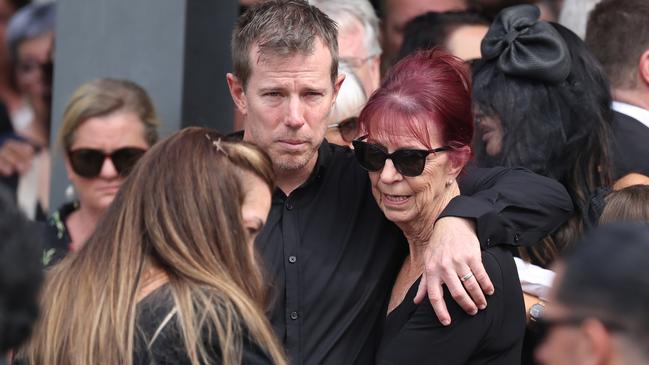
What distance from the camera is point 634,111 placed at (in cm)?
398

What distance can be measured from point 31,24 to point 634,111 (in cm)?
350

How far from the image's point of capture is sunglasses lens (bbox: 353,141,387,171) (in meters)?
3.04

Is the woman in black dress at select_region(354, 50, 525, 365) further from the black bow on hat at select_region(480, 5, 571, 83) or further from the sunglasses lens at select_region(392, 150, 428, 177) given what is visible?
the black bow on hat at select_region(480, 5, 571, 83)

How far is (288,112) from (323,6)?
76.1 inches

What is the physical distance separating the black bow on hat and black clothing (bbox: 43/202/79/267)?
6.03 ft

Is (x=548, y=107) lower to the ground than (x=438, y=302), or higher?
higher

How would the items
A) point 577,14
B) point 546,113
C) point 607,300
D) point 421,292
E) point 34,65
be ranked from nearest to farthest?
1. point 607,300
2. point 421,292
3. point 546,113
4. point 577,14
5. point 34,65

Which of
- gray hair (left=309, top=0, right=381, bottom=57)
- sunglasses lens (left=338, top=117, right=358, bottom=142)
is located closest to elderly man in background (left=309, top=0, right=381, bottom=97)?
gray hair (left=309, top=0, right=381, bottom=57)

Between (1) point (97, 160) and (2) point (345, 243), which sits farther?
(1) point (97, 160)

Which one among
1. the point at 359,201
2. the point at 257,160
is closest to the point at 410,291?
the point at 359,201

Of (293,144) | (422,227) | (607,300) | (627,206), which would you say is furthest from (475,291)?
(607,300)

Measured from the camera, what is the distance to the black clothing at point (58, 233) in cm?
438

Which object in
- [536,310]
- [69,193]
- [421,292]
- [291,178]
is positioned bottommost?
[69,193]

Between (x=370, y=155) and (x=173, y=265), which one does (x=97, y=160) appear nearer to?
(x=370, y=155)
